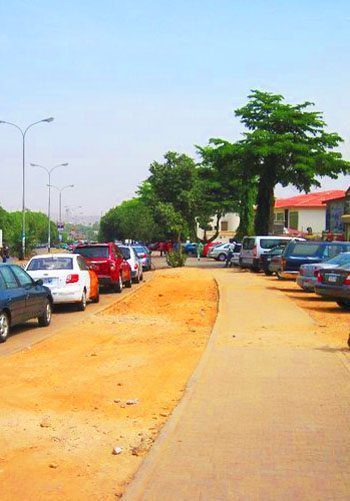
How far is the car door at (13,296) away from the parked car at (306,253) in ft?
42.8

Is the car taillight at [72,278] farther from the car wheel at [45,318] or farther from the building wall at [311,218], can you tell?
the building wall at [311,218]

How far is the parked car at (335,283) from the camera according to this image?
17688 mm

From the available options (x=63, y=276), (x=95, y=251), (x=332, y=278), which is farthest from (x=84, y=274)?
(x=332, y=278)

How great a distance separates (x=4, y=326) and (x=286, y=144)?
3109 cm

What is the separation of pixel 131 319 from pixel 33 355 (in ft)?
16.9

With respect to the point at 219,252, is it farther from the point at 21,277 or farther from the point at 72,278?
the point at 21,277

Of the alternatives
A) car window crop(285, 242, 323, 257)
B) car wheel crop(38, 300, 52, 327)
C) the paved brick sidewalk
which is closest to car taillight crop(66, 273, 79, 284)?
car wheel crop(38, 300, 52, 327)

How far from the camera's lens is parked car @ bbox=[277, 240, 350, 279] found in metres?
25.0

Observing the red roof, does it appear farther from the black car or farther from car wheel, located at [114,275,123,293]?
the black car

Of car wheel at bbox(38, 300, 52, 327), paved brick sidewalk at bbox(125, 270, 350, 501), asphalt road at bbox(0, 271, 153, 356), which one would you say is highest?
paved brick sidewalk at bbox(125, 270, 350, 501)

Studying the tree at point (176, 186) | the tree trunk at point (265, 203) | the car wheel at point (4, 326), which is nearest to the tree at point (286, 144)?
the tree trunk at point (265, 203)

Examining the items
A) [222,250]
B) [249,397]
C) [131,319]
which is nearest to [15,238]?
[222,250]

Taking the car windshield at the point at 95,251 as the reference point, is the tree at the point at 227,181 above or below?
above

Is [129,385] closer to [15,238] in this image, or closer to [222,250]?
[222,250]
